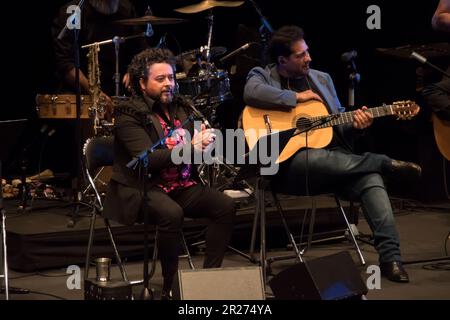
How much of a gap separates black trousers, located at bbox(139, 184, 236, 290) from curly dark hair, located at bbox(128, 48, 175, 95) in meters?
0.68

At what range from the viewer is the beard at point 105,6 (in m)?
7.43

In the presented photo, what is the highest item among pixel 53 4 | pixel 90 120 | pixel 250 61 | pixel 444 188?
pixel 53 4

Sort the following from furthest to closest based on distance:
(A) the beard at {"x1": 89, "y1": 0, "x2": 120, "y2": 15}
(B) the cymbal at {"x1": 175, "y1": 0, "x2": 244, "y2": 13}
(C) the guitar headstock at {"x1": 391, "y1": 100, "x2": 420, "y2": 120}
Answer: (A) the beard at {"x1": 89, "y1": 0, "x2": 120, "y2": 15} → (B) the cymbal at {"x1": 175, "y1": 0, "x2": 244, "y2": 13} → (C) the guitar headstock at {"x1": 391, "y1": 100, "x2": 420, "y2": 120}

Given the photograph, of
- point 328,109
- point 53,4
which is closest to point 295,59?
point 328,109

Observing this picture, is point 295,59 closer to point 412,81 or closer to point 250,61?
point 250,61

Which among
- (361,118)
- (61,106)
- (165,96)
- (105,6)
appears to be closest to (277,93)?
(361,118)

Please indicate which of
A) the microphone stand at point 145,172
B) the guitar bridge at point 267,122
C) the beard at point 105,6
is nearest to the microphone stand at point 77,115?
the beard at point 105,6

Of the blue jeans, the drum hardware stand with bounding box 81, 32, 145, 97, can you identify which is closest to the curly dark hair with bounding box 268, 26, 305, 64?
the blue jeans

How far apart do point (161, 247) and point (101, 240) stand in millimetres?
1257

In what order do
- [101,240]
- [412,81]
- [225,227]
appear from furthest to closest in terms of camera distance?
[412,81] → [101,240] → [225,227]

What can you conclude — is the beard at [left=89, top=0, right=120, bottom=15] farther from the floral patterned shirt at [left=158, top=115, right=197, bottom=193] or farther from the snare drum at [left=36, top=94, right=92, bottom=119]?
the floral patterned shirt at [left=158, top=115, right=197, bottom=193]

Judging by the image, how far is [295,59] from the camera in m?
5.96

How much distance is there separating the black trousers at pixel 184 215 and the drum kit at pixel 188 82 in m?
1.78

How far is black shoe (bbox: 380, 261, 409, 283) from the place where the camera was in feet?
18.2
